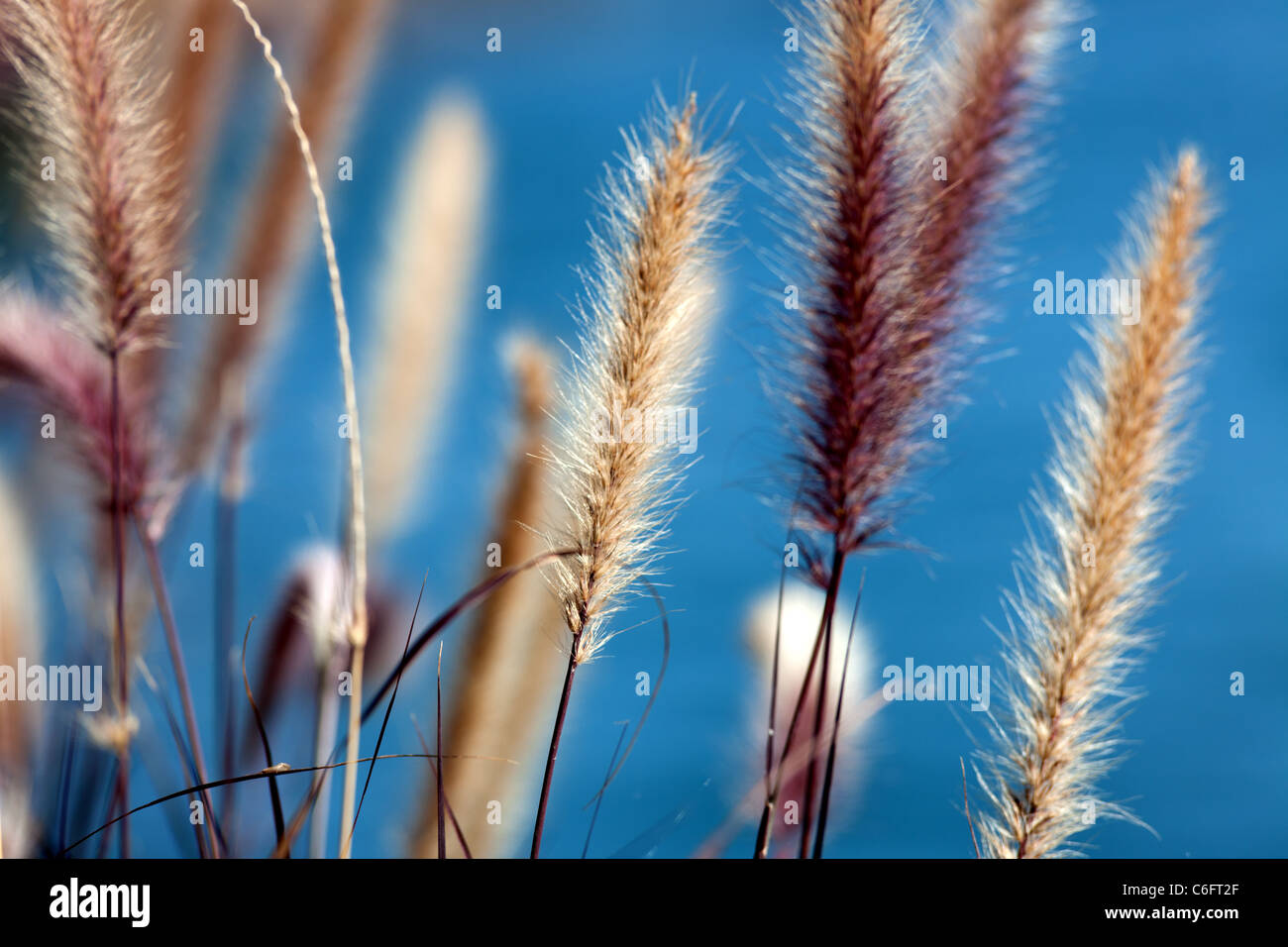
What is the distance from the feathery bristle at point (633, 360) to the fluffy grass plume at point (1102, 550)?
33cm

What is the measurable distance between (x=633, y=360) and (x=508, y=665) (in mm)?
573

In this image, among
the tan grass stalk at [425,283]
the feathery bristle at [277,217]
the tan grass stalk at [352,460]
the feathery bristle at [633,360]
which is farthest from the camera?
the tan grass stalk at [425,283]

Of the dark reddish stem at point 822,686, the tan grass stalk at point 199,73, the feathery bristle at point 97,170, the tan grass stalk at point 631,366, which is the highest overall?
the tan grass stalk at point 199,73

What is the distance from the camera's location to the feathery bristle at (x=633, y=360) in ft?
2.56

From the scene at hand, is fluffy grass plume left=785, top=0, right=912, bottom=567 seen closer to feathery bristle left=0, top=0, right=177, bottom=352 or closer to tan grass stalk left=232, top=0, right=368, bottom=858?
tan grass stalk left=232, top=0, right=368, bottom=858

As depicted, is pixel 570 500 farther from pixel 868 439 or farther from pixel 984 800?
pixel 984 800

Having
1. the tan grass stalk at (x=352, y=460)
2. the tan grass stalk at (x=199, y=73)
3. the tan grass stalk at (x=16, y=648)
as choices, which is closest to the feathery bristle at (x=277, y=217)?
the tan grass stalk at (x=199, y=73)

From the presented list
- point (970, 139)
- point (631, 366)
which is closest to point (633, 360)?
point (631, 366)

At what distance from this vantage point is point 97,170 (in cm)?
88

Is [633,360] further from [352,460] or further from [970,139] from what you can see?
[970,139]

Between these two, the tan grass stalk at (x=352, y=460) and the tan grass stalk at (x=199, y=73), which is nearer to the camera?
the tan grass stalk at (x=352, y=460)

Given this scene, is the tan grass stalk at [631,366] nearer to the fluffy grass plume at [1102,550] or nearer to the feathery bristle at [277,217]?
the fluffy grass plume at [1102,550]

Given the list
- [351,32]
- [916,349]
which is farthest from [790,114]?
[351,32]

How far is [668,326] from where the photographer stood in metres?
0.79
